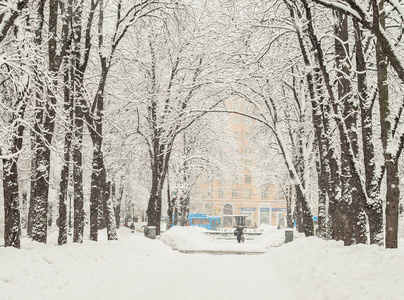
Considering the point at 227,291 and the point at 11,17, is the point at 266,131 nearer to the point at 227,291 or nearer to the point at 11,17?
the point at 227,291

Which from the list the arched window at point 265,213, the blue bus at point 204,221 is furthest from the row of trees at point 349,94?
the arched window at point 265,213

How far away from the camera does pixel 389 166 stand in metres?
8.16

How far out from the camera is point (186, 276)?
11.6 metres

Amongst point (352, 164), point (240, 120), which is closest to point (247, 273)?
point (352, 164)

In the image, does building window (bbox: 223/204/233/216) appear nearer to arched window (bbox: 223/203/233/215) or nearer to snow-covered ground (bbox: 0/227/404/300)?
arched window (bbox: 223/203/233/215)

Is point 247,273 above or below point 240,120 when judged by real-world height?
below

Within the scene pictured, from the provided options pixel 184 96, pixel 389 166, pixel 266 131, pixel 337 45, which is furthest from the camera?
pixel 266 131

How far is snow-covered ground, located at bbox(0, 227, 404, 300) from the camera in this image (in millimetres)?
6847

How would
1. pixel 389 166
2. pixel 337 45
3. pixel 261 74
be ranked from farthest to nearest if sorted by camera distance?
pixel 261 74 < pixel 337 45 < pixel 389 166

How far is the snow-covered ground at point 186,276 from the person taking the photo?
270 inches

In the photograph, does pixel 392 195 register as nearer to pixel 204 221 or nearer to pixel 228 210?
pixel 204 221

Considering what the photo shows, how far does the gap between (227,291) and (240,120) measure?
238ft

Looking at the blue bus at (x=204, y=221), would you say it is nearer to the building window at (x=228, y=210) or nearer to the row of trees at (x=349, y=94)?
the building window at (x=228, y=210)

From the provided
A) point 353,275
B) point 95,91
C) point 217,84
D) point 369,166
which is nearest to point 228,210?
point 95,91
